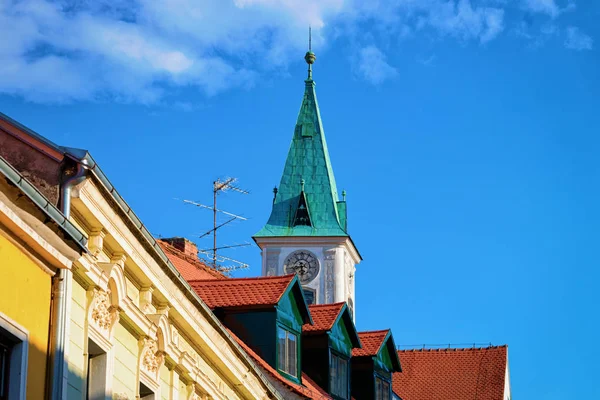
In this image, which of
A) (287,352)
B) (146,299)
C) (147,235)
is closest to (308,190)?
(287,352)

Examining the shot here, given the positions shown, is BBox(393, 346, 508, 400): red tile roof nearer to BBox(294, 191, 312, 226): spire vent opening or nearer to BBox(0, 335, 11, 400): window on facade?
BBox(0, 335, 11, 400): window on facade

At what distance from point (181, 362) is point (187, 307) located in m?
0.72

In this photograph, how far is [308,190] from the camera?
288 ft

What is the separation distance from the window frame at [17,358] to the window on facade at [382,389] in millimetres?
20685

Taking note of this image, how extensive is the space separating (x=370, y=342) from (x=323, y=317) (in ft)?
10.9

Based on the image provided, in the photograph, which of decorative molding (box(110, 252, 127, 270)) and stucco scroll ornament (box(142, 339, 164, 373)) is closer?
decorative molding (box(110, 252, 127, 270))

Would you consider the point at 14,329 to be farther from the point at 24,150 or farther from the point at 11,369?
the point at 24,150

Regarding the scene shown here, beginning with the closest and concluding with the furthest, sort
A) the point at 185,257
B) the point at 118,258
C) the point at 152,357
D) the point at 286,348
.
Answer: the point at 118,258
the point at 152,357
the point at 286,348
the point at 185,257

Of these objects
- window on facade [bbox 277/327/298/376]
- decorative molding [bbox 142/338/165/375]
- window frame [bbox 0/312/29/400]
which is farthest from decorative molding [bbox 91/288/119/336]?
window on facade [bbox 277/327/298/376]

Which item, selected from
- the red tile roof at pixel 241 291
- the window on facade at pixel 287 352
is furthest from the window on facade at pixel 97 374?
the window on facade at pixel 287 352

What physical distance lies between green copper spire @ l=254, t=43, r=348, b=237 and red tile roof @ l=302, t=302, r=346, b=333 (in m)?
53.8

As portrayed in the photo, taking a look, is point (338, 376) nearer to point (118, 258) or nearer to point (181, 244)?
point (181, 244)

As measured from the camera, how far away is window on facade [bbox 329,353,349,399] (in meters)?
29.8

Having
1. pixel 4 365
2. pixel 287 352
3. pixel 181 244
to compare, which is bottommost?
pixel 4 365
